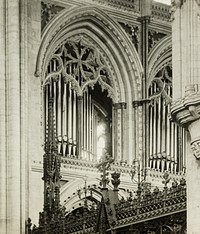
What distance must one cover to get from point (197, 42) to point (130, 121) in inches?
637

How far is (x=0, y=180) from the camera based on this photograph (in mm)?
26406

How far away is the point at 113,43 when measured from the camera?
3134 cm

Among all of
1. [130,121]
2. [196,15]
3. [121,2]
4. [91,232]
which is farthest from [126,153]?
[196,15]

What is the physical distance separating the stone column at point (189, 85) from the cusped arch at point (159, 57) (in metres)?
16.2

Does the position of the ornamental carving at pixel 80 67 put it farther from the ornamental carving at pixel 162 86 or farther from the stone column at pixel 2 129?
the stone column at pixel 2 129

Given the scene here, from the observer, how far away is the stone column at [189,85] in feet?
47.6

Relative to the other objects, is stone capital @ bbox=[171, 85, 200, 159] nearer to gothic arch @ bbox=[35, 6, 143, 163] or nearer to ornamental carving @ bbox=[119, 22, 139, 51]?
gothic arch @ bbox=[35, 6, 143, 163]

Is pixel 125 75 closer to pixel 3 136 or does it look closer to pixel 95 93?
pixel 95 93

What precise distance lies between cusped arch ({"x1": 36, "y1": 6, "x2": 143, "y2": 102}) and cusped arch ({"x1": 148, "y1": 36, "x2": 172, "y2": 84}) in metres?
0.59

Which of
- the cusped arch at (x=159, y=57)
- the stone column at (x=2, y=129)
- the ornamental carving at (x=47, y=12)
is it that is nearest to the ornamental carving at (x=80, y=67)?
the ornamental carving at (x=47, y=12)

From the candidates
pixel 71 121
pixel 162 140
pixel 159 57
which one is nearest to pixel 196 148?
pixel 71 121

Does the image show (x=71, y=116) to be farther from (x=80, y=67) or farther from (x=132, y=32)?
(x=132, y=32)

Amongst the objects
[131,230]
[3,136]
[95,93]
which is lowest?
[131,230]

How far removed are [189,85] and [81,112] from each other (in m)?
16.1
